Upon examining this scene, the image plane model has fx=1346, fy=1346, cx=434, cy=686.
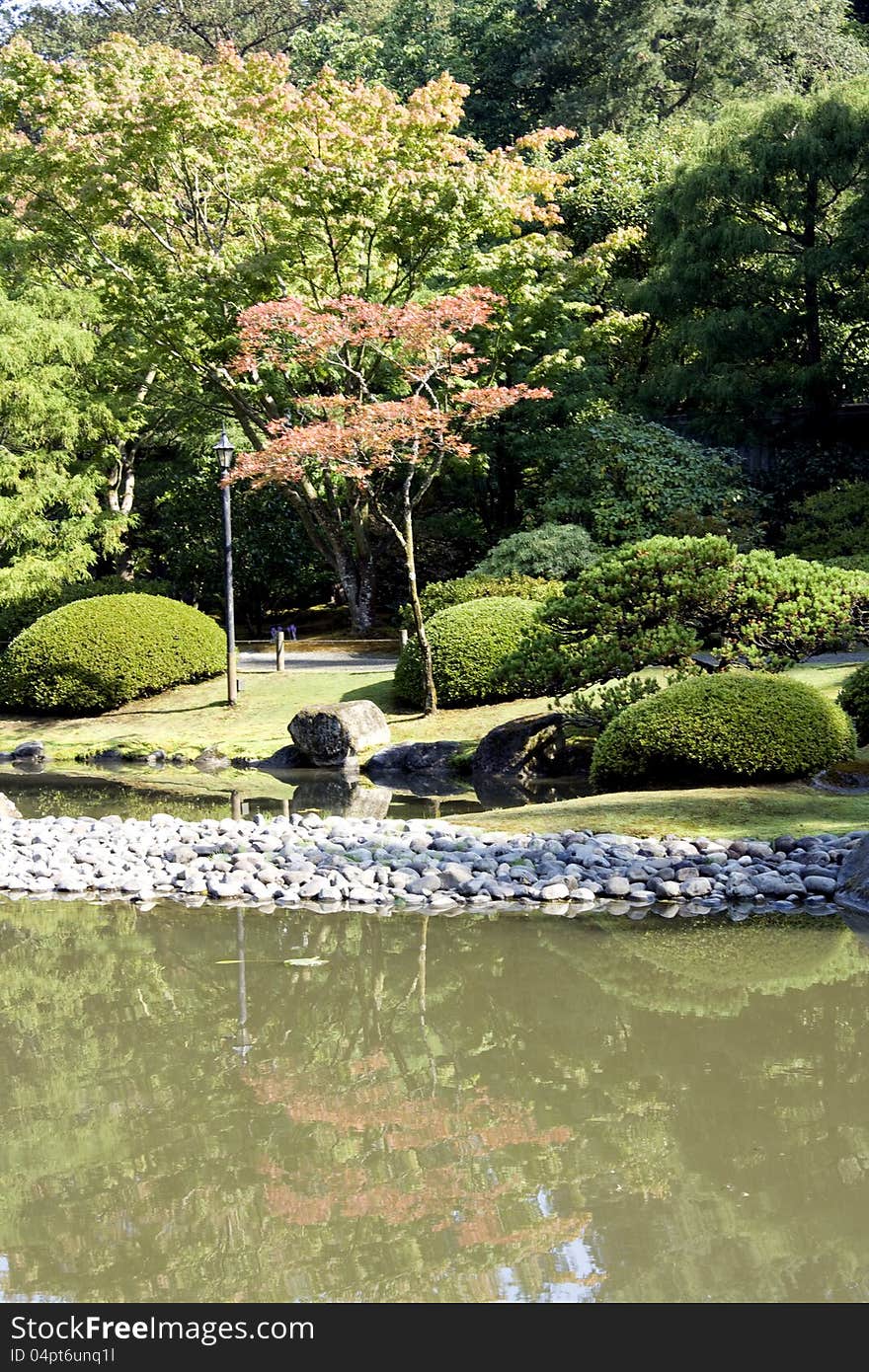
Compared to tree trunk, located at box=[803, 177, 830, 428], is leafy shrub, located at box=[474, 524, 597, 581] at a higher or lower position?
lower

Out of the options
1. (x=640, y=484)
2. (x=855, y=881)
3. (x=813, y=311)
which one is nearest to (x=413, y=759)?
(x=855, y=881)

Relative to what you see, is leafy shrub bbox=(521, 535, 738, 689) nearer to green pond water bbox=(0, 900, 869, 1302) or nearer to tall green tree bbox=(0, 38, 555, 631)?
green pond water bbox=(0, 900, 869, 1302)

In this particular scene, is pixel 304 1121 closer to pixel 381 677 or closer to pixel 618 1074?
pixel 618 1074

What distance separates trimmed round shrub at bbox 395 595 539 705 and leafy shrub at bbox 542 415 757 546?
4.39 metres

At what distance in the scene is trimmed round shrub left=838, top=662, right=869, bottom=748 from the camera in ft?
33.7

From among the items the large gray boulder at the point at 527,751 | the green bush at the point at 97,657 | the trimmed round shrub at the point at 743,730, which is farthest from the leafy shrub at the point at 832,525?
the trimmed round shrub at the point at 743,730

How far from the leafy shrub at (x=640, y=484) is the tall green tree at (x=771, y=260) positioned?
3.73ft

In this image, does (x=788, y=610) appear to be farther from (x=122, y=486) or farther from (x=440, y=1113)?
(x=122, y=486)

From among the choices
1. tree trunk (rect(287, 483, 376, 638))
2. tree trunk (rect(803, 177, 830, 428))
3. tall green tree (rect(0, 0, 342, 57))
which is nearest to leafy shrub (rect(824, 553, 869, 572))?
tree trunk (rect(803, 177, 830, 428))

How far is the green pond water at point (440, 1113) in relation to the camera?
3469 millimetres

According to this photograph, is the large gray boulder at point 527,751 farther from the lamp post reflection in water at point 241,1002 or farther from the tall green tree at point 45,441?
the tall green tree at point 45,441

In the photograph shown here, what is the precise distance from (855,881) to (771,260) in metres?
15.7

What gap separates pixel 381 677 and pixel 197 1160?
510 inches

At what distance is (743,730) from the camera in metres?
9.32
